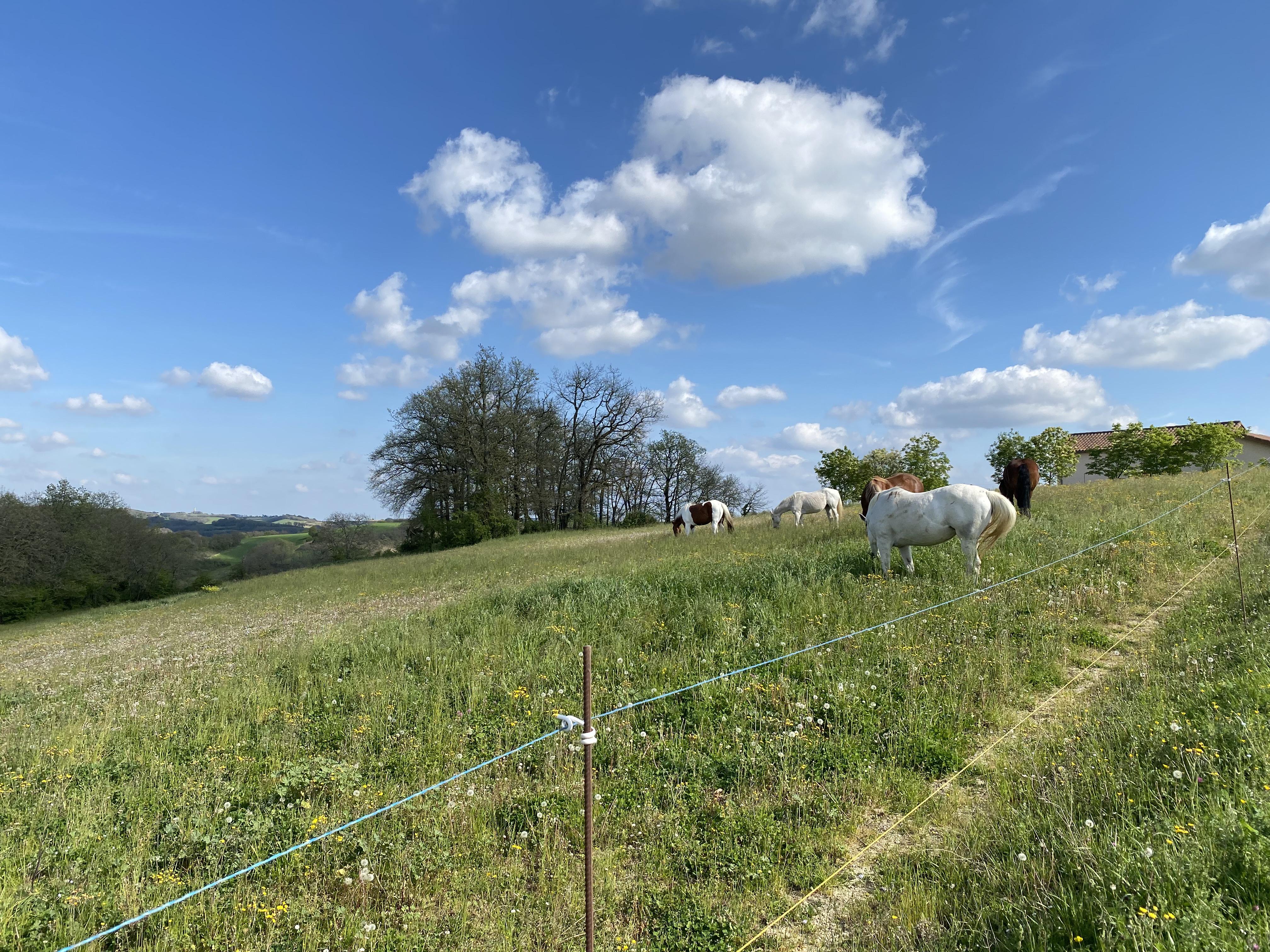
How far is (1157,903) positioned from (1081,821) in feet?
3.11

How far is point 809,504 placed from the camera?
1013 inches

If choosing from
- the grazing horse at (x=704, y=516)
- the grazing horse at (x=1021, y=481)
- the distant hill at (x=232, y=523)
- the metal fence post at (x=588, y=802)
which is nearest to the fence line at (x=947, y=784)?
the metal fence post at (x=588, y=802)

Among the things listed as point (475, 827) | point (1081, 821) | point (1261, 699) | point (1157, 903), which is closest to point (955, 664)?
point (1261, 699)

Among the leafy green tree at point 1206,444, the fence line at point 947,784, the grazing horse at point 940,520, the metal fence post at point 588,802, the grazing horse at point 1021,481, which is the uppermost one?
the leafy green tree at point 1206,444

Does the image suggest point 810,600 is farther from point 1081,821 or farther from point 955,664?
point 1081,821

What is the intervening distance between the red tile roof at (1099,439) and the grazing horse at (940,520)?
56.0 metres

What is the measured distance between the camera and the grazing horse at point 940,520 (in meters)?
9.45

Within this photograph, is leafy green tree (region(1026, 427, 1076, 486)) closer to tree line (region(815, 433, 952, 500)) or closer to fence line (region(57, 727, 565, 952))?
tree line (region(815, 433, 952, 500))

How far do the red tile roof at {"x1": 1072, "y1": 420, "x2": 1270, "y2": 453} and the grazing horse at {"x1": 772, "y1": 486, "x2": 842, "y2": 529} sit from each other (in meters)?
43.2

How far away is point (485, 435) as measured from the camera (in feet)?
152

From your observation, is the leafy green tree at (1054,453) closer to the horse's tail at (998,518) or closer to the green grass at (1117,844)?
the horse's tail at (998,518)

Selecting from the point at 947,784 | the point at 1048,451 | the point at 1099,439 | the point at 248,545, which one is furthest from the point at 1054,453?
the point at 248,545

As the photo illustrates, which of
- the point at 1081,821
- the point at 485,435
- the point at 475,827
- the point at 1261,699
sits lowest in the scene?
the point at 475,827

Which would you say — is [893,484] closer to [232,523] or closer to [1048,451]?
[1048,451]
